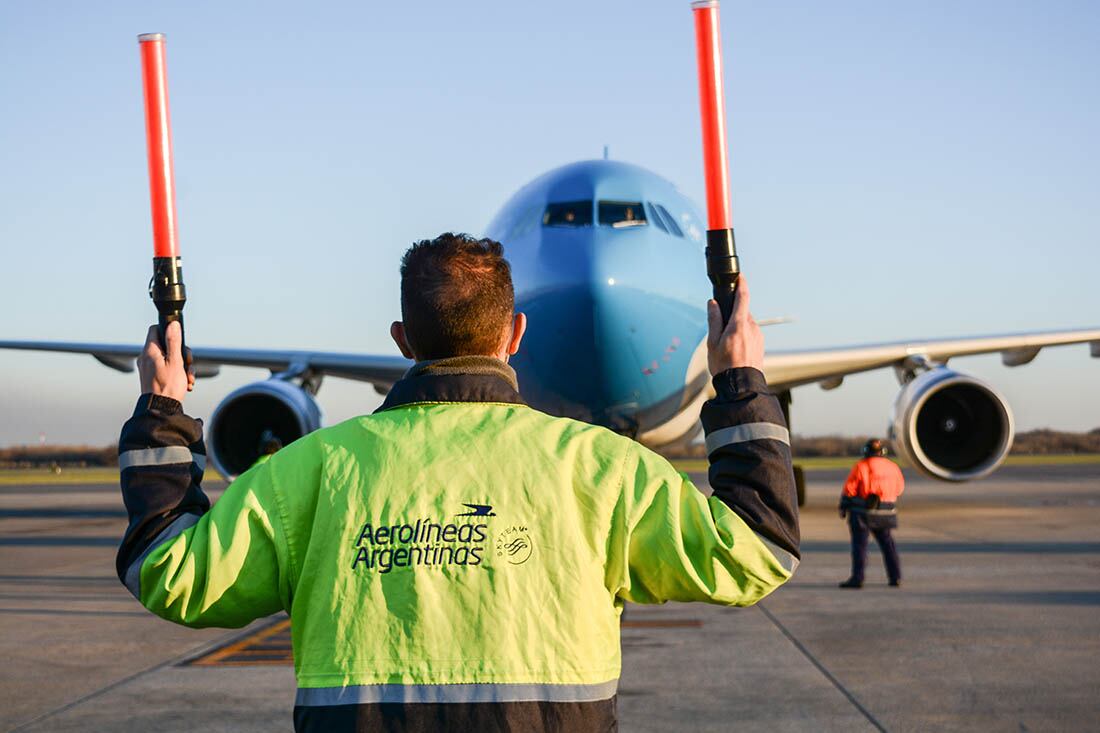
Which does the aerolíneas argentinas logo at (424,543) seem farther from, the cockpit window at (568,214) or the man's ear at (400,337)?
the cockpit window at (568,214)

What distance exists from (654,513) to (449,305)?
0.44 meters

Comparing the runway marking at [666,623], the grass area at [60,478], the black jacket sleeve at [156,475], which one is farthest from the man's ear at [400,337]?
the grass area at [60,478]

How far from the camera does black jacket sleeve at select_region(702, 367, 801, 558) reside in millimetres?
1605

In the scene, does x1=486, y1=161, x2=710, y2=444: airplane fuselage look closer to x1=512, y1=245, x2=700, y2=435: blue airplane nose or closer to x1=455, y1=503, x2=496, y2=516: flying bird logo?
x1=512, y1=245, x2=700, y2=435: blue airplane nose

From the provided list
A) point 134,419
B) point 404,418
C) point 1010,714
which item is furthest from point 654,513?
point 1010,714

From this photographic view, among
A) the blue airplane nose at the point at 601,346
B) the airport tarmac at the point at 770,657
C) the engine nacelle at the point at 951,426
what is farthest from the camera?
the engine nacelle at the point at 951,426

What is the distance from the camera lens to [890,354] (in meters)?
13.4

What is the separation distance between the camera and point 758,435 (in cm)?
162

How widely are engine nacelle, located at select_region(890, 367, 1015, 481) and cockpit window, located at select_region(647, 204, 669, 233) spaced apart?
4136 mm

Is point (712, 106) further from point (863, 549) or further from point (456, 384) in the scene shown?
point (863, 549)

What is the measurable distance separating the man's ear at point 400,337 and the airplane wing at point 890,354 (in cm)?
1105

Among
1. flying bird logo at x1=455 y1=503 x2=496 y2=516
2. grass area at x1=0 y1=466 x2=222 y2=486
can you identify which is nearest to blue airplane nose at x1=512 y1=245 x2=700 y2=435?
flying bird logo at x1=455 y1=503 x2=496 y2=516

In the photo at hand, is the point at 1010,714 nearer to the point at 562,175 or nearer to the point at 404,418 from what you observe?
the point at 404,418

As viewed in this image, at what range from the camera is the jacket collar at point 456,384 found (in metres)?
1.63
